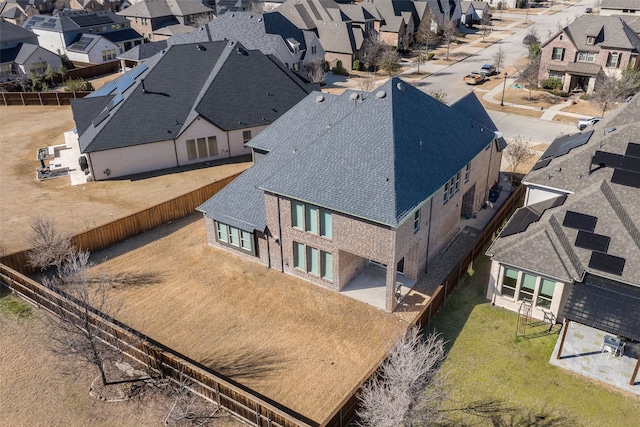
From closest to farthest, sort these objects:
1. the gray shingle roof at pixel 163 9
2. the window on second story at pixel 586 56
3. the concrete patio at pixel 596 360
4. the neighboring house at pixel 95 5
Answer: the concrete patio at pixel 596 360
the window on second story at pixel 586 56
the gray shingle roof at pixel 163 9
the neighboring house at pixel 95 5

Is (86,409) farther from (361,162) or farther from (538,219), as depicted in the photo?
(538,219)

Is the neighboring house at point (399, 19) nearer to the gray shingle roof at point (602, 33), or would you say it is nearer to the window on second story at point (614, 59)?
the gray shingle roof at point (602, 33)

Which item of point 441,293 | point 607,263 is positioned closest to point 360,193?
point 441,293

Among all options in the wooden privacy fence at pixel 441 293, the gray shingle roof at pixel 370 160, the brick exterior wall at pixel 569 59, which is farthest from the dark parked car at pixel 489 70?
the gray shingle roof at pixel 370 160

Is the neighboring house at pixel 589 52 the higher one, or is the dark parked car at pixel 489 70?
the neighboring house at pixel 589 52

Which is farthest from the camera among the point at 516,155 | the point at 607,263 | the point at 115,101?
the point at 115,101

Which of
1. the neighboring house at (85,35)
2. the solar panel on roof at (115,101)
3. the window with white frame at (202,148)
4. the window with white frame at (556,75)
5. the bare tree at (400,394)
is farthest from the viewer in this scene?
the neighboring house at (85,35)

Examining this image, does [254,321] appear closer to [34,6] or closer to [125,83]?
[125,83]
